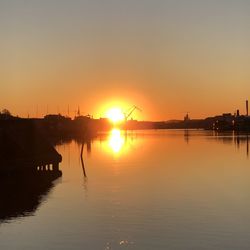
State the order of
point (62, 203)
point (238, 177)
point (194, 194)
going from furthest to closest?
point (238, 177), point (194, 194), point (62, 203)

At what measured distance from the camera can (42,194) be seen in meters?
40.5

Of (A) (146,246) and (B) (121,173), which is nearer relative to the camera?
(A) (146,246)

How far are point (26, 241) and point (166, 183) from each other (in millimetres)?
23703

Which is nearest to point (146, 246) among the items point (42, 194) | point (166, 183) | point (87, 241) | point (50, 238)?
point (87, 241)

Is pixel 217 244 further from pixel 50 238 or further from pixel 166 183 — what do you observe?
pixel 166 183

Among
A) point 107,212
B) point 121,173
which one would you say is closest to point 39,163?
point 121,173

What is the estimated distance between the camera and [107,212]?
31578 mm

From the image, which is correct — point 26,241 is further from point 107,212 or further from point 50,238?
point 107,212

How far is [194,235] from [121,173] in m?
33.4

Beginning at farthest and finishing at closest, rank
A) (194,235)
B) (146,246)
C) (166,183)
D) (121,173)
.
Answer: (121,173)
(166,183)
(194,235)
(146,246)

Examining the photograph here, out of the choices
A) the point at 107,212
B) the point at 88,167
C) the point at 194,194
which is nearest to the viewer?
the point at 107,212

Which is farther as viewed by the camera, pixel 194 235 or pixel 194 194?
pixel 194 194

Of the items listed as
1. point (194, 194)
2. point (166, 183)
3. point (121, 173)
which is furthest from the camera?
point (121, 173)

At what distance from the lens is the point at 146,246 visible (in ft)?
75.7
